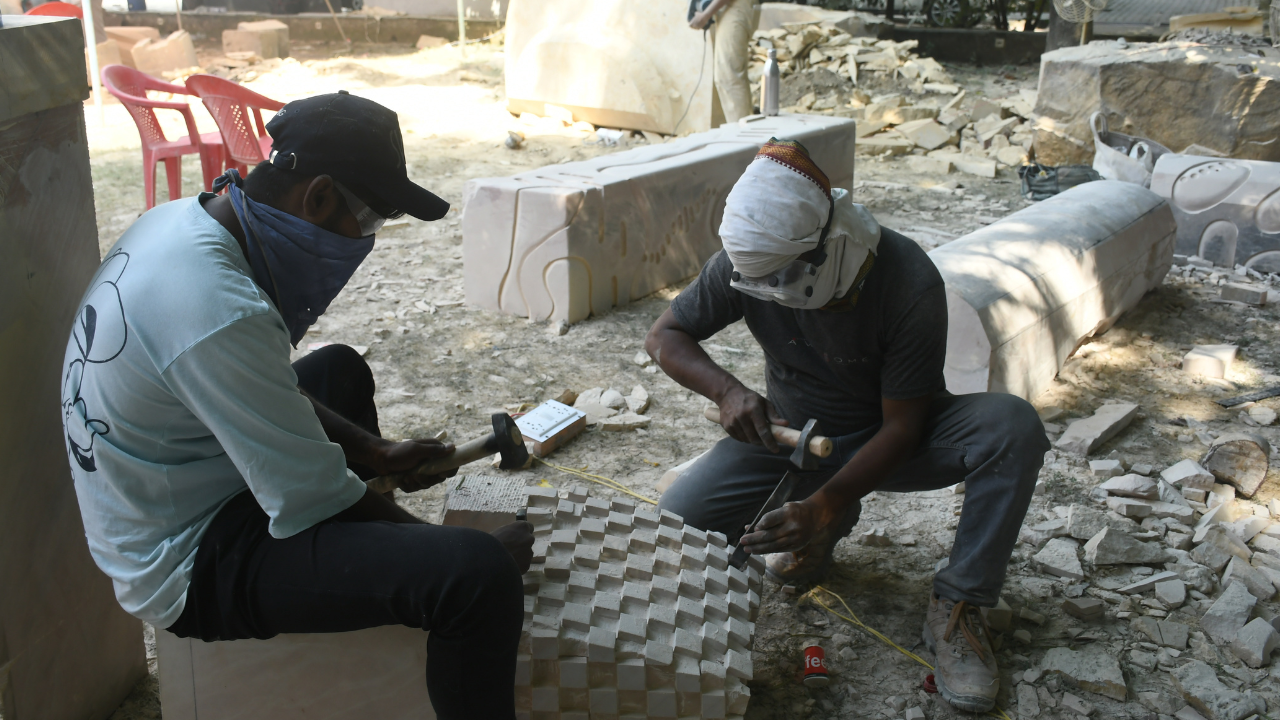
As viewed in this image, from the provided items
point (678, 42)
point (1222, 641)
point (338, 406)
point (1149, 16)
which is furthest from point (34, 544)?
point (1149, 16)

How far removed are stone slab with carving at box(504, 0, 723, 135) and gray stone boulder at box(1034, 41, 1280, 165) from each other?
125 inches

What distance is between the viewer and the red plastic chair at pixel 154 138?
19.7 ft

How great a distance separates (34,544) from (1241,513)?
367cm

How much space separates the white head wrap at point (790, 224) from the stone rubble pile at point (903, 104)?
6519mm

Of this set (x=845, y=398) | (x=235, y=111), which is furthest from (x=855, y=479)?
(x=235, y=111)

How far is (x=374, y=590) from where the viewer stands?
1722 millimetres

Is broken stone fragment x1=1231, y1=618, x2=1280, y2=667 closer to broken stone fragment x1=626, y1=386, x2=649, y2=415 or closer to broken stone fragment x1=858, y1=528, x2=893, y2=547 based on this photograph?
broken stone fragment x1=858, y1=528, x2=893, y2=547

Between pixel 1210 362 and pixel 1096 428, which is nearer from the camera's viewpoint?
pixel 1096 428

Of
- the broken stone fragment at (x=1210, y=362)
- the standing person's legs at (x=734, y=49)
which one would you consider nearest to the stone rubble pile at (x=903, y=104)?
the standing person's legs at (x=734, y=49)

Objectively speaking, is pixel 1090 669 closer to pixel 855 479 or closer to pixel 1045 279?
pixel 855 479

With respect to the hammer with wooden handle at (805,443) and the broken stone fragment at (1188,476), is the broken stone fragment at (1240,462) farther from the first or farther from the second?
the hammer with wooden handle at (805,443)

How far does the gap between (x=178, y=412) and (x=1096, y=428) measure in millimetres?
3398

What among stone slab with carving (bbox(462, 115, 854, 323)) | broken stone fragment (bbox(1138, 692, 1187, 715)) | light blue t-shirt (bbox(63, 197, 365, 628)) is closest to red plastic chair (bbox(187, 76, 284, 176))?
stone slab with carving (bbox(462, 115, 854, 323))

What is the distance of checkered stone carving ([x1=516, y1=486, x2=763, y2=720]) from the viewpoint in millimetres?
1958
